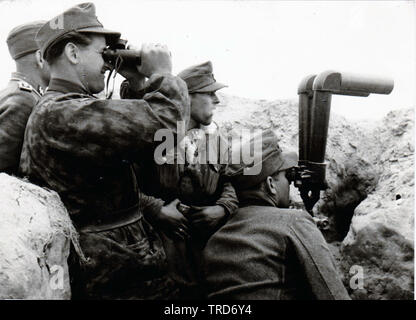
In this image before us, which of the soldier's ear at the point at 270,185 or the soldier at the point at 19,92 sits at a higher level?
the soldier at the point at 19,92

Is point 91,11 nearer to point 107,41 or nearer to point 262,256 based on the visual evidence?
point 107,41

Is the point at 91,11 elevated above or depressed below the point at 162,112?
above

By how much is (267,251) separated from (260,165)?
0.50 meters

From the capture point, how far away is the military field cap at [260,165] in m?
3.44

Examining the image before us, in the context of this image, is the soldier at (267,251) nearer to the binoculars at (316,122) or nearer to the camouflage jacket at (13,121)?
the binoculars at (316,122)

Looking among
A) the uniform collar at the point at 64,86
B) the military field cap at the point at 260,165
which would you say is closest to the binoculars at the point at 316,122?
the military field cap at the point at 260,165

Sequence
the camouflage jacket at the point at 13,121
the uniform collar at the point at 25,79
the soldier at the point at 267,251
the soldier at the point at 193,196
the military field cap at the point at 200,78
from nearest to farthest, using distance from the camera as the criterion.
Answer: the soldier at the point at 267,251
the camouflage jacket at the point at 13,121
the soldier at the point at 193,196
the uniform collar at the point at 25,79
the military field cap at the point at 200,78

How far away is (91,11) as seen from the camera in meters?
3.25

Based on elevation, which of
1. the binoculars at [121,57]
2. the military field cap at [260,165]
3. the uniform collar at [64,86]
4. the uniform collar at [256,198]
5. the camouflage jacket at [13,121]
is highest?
the binoculars at [121,57]

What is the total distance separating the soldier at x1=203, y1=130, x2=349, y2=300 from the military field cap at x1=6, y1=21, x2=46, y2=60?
69.9 inches

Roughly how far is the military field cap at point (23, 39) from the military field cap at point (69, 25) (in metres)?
1.14

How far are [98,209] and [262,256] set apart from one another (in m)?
0.85

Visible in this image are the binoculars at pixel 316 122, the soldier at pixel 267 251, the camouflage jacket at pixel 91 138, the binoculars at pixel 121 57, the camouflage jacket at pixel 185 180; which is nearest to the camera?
the camouflage jacket at pixel 91 138
